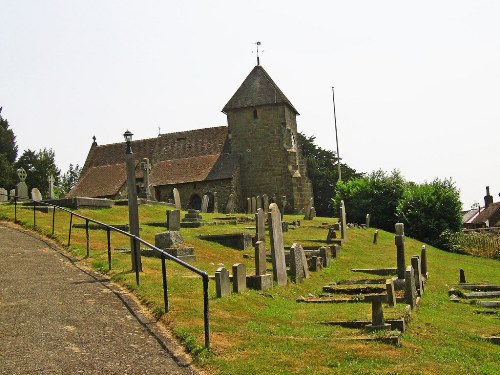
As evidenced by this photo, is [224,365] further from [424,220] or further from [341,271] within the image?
[424,220]

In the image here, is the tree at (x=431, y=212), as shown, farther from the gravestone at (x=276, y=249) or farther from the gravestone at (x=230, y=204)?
the gravestone at (x=276, y=249)

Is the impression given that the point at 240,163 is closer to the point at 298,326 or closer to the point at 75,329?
the point at 298,326

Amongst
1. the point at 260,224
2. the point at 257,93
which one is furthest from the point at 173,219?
the point at 257,93

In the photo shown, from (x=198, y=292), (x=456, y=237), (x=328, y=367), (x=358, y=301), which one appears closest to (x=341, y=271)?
(x=358, y=301)

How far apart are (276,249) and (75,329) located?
778cm

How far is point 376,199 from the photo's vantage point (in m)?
43.9

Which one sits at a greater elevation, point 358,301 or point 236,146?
point 236,146

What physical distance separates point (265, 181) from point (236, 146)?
3.78 m

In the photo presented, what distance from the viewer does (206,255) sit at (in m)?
19.5

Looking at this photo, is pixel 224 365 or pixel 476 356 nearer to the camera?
pixel 224 365

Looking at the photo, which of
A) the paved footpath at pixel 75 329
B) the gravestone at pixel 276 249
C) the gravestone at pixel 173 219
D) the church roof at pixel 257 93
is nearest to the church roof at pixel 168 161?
the church roof at pixel 257 93

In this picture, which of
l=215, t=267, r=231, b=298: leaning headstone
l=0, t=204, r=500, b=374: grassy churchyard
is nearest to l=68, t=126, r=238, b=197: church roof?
l=0, t=204, r=500, b=374: grassy churchyard

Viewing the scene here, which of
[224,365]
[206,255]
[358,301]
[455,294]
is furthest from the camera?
[206,255]

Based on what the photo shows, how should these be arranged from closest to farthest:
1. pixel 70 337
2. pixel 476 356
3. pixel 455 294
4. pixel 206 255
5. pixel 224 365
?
pixel 224 365 < pixel 70 337 < pixel 476 356 < pixel 455 294 < pixel 206 255
